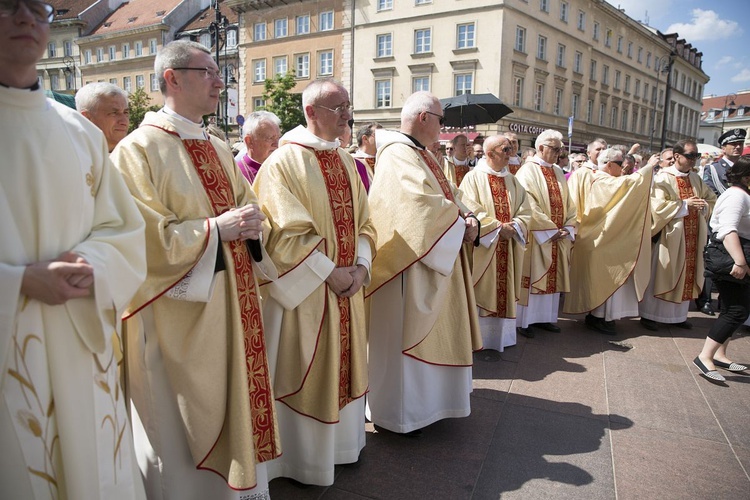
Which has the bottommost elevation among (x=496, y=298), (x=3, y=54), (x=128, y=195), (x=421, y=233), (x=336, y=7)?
(x=496, y=298)

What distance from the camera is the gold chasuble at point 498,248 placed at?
16.8 ft

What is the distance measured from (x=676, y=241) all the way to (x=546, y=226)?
1.90 metres

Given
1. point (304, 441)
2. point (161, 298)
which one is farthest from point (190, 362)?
point (304, 441)

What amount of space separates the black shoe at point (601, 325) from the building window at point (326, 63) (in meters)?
31.7

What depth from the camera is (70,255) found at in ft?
5.37

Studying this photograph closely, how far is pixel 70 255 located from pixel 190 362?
2.61ft

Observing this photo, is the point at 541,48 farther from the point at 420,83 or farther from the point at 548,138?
the point at 548,138

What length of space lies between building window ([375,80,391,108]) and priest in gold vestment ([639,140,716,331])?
2792 centimetres

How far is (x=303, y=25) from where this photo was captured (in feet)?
118

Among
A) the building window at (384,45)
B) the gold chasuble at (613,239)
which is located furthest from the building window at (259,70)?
the gold chasuble at (613,239)

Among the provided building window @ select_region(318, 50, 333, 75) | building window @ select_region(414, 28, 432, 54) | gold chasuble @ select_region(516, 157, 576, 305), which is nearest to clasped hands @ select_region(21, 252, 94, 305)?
gold chasuble @ select_region(516, 157, 576, 305)

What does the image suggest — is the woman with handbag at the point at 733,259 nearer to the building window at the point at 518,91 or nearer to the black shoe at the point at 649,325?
the black shoe at the point at 649,325

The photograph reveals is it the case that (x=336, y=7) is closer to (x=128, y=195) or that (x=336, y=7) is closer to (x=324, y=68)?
(x=324, y=68)

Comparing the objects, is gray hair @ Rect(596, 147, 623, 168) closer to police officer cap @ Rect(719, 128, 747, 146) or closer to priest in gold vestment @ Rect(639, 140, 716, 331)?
priest in gold vestment @ Rect(639, 140, 716, 331)
